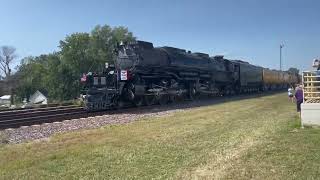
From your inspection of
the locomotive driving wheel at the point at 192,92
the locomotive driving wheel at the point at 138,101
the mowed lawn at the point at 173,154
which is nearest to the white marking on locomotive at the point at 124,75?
the locomotive driving wheel at the point at 138,101

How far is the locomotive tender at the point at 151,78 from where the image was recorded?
25.3m

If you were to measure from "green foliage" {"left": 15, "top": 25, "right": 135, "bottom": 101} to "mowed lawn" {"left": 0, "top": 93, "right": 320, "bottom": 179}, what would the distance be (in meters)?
60.7

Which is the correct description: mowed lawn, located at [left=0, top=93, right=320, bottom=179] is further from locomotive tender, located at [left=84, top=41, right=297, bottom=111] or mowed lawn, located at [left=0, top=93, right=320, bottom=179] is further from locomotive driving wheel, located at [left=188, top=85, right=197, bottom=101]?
locomotive driving wheel, located at [left=188, top=85, right=197, bottom=101]

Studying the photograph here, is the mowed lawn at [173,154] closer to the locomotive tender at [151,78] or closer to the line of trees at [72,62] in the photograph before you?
the locomotive tender at [151,78]

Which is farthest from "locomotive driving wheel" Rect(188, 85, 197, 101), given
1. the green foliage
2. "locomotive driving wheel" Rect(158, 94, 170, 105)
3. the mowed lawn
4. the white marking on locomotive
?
the green foliage

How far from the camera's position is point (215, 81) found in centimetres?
3878

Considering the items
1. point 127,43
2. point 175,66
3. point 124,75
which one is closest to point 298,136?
point 124,75

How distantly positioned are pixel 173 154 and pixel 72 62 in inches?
2872

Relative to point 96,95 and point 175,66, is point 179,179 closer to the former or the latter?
point 96,95

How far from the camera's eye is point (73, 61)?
266 feet

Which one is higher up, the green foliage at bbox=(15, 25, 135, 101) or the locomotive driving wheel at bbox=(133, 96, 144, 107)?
the green foliage at bbox=(15, 25, 135, 101)

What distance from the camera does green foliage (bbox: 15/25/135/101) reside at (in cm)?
7800

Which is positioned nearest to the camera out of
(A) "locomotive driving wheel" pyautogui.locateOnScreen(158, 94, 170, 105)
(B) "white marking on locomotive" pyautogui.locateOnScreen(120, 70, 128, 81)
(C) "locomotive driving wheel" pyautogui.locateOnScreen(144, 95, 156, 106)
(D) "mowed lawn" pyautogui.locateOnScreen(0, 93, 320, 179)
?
(D) "mowed lawn" pyautogui.locateOnScreen(0, 93, 320, 179)

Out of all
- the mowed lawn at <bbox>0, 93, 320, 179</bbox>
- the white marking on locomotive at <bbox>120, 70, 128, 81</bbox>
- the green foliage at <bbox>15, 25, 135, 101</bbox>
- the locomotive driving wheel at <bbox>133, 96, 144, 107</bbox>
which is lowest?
the mowed lawn at <bbox>0, 93, 320, 179</bbox>
